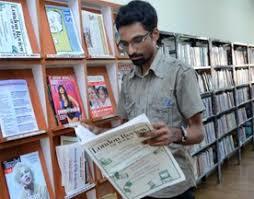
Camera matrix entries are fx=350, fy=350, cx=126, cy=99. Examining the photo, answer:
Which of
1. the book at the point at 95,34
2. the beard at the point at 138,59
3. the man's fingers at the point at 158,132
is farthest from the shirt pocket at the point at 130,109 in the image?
the book at the point at 95,34

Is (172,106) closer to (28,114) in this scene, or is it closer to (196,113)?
(196,113)

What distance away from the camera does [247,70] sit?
6.04 meters

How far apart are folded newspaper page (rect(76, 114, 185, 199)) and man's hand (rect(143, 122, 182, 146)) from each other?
3 centimetres

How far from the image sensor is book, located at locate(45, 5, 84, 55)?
2.02m

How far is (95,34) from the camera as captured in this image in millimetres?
2336

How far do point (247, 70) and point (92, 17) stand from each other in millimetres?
4363

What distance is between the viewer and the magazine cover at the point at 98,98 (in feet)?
7.44

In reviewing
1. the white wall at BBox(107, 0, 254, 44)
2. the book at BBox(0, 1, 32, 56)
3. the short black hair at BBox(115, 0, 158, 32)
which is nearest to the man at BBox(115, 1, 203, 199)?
the short black hair at BBox(115, 0, 158, 32)

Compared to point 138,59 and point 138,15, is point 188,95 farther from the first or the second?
point 138,15

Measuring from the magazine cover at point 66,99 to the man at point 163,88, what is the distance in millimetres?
663

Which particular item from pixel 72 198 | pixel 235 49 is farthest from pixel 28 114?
pixel 235 49

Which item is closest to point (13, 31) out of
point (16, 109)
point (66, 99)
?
point (16, 109)

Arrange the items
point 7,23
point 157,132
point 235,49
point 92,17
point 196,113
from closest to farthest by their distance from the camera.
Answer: point 157,132 < point 196,113 < point 7,23 < point 92,17 < point 235,49

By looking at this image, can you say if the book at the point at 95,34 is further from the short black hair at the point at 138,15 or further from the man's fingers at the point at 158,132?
the man's fingers at the point at 158,132
